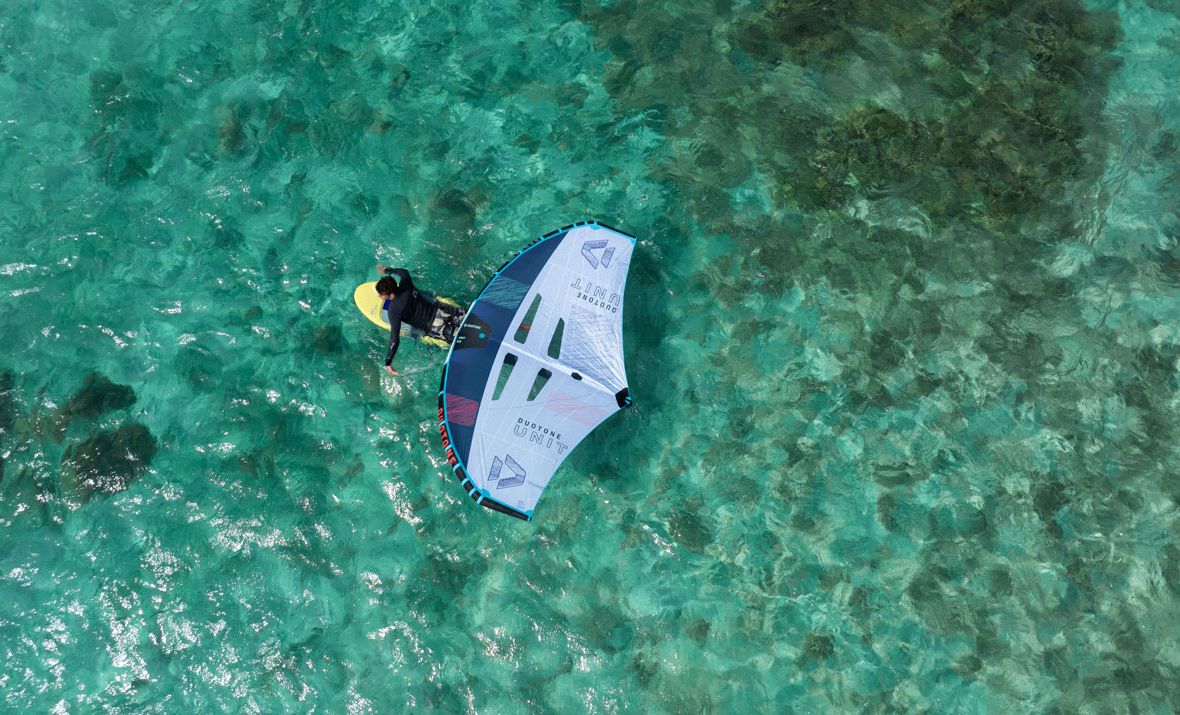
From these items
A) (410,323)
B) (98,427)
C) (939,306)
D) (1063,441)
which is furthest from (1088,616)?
(98,427)

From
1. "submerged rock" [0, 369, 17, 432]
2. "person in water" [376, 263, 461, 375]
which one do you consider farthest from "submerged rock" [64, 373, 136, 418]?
"person in water" [376, 263, 461, 375]

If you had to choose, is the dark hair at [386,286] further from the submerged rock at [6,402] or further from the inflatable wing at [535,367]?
the submerged rock at [6,402]

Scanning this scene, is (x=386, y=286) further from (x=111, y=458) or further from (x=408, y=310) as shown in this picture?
(x=111, y=458)

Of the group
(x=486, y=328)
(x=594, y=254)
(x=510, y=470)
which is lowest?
(x=510, y=470)

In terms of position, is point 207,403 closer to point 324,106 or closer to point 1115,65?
point 324,106

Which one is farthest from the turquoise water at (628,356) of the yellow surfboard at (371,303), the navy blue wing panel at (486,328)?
the navy blue wing panel at (486,328)

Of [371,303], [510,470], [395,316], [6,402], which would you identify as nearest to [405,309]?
[395,316]
